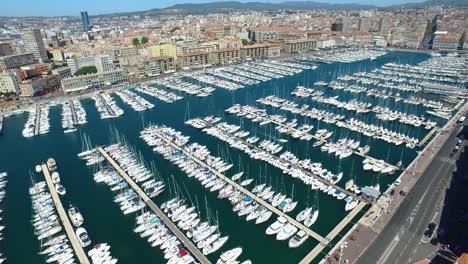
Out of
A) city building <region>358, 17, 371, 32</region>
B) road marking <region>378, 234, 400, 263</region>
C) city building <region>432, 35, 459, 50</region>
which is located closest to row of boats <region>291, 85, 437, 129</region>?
road marking <region>378, 234, 400, 263</region>

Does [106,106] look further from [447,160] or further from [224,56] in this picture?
[447,160]

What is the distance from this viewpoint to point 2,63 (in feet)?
353

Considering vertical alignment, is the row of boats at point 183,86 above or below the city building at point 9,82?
below

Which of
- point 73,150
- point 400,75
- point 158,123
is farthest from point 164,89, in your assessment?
point 400,75

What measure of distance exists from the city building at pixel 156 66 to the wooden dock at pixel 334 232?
92572 millimetres

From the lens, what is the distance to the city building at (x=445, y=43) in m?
132

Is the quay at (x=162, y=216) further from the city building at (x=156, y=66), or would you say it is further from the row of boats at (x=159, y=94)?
the city building at (x=156, y=66)

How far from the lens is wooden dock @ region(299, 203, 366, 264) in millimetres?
28672

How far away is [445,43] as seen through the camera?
135125 mm

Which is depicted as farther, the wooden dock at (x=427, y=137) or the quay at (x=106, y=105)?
the quay at (x=106, y=105)

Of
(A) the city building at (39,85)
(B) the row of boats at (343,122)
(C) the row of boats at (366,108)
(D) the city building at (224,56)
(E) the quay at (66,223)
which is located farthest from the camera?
(D) the city building at (224,56)

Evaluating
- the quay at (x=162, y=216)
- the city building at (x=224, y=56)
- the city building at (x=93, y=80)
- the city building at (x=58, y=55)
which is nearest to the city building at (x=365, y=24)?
the city building at (x=224, y=56)

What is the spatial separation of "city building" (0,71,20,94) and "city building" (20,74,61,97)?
4.63 m

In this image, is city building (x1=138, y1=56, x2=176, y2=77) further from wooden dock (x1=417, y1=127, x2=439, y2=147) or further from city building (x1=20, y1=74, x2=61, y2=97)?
wooden dock (x1=417, y1=127, x2=439, y2=147)
